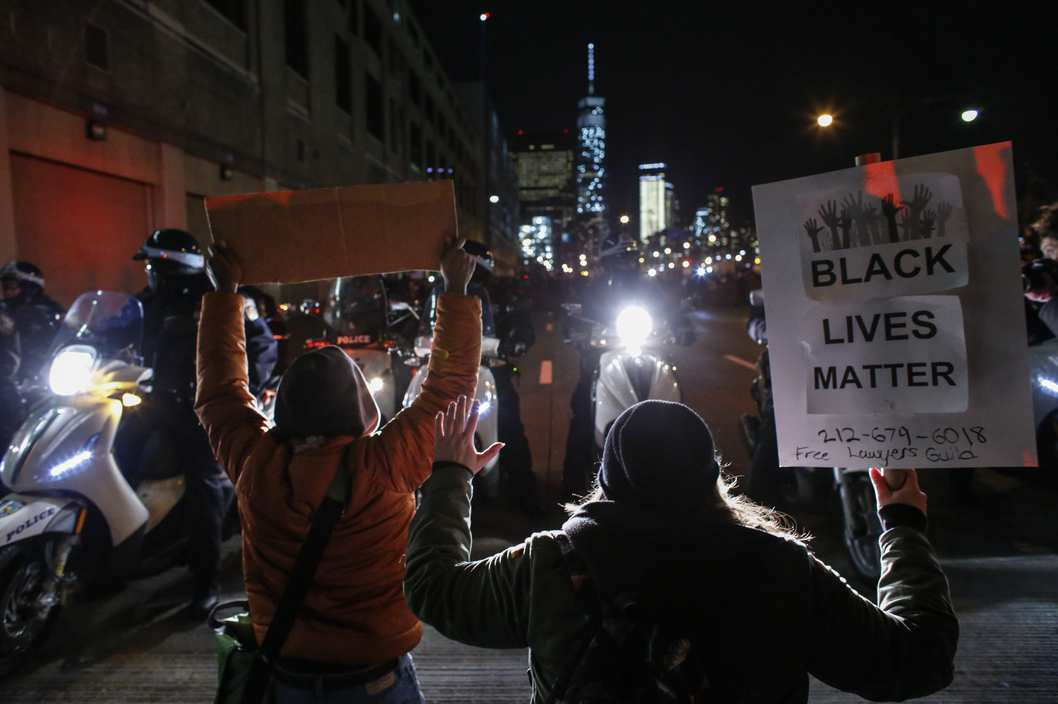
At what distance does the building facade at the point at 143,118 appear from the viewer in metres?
10.9

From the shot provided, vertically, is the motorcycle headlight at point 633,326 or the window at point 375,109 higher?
the window at point 375,109

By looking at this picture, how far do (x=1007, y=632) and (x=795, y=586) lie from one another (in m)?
3.16

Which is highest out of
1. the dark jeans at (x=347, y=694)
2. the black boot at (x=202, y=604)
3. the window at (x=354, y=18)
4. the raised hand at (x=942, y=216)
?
the window at (x=354, y=18)

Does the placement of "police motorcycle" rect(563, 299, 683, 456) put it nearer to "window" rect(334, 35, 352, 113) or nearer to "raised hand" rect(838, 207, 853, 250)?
"raised hand" rect(838, 207, 853, 250)

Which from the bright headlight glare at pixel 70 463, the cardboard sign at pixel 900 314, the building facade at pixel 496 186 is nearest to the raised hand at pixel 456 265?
the cardboard sign at pixel 900 314

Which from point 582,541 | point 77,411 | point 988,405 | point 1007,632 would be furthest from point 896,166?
point 77,411

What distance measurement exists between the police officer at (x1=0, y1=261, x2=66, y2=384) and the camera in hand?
764cm

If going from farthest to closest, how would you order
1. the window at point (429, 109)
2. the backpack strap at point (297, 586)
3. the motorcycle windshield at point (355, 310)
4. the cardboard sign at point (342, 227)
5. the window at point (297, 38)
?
the window at point (429, 109)
the window at point (297, 38)
the motorcycle windshield at point (355, 310)
the cardboard sign at point (342, 227)
the backpack strap at point (297, 586)

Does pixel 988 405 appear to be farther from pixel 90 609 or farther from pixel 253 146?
pixel 253 146

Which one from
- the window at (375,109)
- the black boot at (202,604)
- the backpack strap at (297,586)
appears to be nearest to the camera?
the backpack strap at (297,586)

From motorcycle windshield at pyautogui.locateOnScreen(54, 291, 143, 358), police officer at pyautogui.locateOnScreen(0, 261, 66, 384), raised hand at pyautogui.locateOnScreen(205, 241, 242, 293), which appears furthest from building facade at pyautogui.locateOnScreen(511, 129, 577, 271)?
raised hand at pyautogui.locateOnScreen(205, 241, 242, 293)

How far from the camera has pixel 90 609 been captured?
4.05 meters

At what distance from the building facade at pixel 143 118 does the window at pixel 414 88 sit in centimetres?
1621

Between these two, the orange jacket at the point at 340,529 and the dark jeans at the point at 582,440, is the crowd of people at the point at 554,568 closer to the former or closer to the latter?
the orange jacket at the point at 340,529
